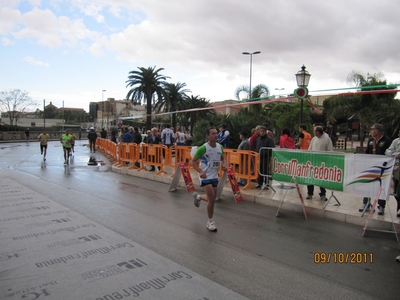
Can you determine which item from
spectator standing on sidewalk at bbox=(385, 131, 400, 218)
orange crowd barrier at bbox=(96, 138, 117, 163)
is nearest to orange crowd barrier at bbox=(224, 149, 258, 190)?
spectator standing on sidewalk at bbox=(385, 131, 400, 218)

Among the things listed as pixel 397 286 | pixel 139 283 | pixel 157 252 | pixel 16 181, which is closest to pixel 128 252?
pixel 157 252

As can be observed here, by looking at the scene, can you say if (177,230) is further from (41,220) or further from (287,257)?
(41,220)

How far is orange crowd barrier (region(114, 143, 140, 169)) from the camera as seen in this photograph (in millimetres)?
14148

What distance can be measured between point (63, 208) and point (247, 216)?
13.5ft

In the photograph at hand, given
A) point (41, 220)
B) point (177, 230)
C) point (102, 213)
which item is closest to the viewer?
point (177, 230)

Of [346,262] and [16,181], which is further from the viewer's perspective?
[16,181]

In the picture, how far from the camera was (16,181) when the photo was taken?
11.3 m

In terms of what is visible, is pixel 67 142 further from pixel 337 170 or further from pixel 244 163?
pixel 337 170

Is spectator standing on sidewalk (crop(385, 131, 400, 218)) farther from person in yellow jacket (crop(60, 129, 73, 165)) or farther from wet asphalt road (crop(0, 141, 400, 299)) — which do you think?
person in yellow jacket (crop(60, 129, 73, 165))

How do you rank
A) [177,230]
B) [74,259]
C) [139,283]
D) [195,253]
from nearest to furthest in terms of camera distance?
[139,283] → [74,259] → [195,253] → [177,230]

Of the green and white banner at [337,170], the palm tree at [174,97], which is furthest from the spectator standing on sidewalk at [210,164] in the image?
the palm tree at [174,97]

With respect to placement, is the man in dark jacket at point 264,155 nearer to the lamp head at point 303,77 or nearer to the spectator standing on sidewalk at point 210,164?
the spectator standing on sidewalk at point 210,164
